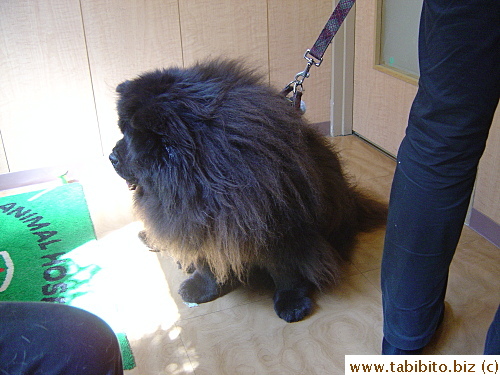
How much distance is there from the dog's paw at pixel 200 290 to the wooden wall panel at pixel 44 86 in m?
1.13

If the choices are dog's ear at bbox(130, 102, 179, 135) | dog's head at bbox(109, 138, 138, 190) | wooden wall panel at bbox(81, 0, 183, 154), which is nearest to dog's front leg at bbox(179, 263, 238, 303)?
dog's head at bbox(109, 138, 138, 190)

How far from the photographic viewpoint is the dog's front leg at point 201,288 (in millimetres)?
1525

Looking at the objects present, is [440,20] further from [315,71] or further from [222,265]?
[315,71]

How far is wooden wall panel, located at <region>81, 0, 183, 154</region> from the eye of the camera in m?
2.21

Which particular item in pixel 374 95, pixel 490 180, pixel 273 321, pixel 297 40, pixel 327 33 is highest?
pixel 327 33

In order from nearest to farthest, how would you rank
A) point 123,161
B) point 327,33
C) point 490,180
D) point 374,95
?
1. point 123,161
2. point 327,33
3. point 490,180
4. point 374,95

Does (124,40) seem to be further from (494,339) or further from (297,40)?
(494,339)

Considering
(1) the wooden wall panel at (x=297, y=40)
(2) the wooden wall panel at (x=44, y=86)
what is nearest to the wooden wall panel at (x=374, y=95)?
(1) the wooden wall panel at (x=297, y=40)

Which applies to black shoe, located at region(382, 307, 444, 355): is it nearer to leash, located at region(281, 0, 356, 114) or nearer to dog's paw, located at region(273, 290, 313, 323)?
dog's paw, located at region(273, 290, 313, 323)

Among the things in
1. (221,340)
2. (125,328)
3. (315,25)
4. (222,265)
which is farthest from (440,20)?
(315,25)

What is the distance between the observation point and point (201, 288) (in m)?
1.54

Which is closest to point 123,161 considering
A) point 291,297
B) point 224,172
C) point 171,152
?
point 171,152

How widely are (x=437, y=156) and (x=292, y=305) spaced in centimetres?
65

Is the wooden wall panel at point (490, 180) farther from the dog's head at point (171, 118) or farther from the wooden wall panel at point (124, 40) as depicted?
the wooden wall panel at point (124, 40)
